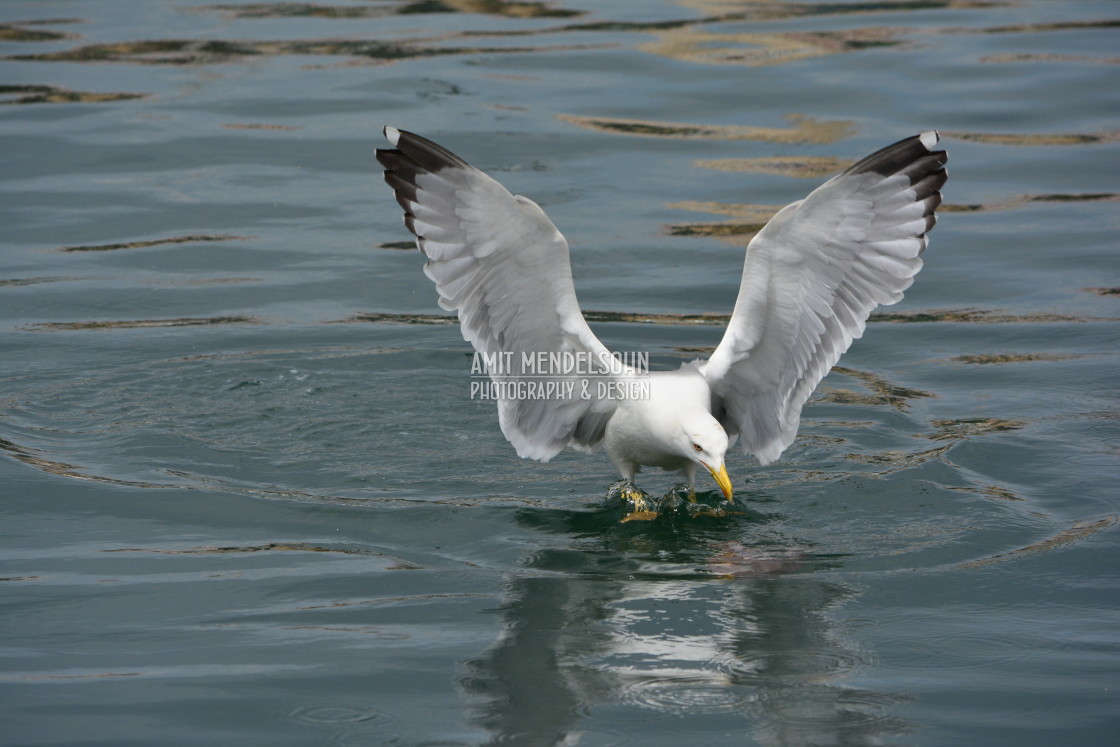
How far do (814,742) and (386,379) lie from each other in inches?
187

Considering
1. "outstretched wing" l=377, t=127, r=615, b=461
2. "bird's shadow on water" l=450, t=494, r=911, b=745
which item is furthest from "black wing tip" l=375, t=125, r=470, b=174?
"bird's shadow on water" l=450, t=494, r=911, b=745

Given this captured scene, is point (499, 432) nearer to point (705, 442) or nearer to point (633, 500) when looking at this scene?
point (633, 500)

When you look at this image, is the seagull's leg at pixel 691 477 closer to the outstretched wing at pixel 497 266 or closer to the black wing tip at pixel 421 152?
the outstretched wing at pixel 497 266

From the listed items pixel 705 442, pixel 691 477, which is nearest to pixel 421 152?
pixel 705 442

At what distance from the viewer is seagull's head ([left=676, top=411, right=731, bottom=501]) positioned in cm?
654

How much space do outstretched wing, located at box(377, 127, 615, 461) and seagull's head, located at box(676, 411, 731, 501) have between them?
0.58 meters

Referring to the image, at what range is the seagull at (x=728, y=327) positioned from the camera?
654 centimetres

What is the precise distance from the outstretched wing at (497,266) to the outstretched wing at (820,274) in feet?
2.52

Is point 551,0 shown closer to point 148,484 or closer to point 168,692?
point 148,484

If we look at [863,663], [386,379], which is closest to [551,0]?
[386,379]

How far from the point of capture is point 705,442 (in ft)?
21.6

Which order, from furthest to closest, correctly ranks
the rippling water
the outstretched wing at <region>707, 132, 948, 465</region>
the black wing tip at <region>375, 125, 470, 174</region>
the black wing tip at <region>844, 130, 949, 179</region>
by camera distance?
the black wing tip at <region>844, 130, 949, 179</region> < the outstretched wing at <region>707, 132, 948, 465</region> < the black wing tip at <region>375, 125, 470, 174</region> < the rippling water

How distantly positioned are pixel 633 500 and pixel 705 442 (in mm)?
772

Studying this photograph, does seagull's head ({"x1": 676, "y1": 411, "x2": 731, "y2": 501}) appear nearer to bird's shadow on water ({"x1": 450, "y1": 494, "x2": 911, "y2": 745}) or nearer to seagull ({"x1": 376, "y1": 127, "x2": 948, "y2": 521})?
seagull ({"x1": 376, "y1": 127, "x2": 948, "y2": 521})
